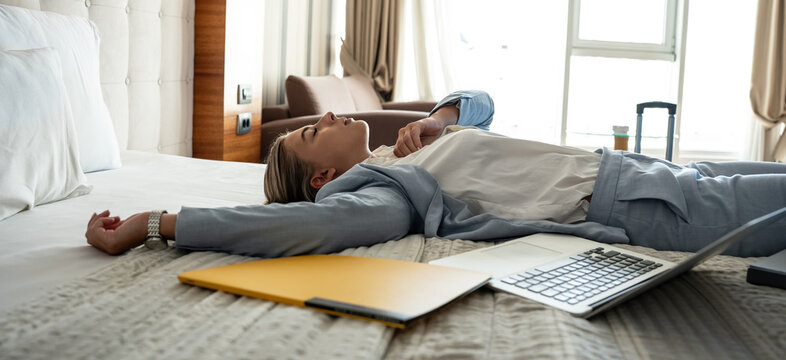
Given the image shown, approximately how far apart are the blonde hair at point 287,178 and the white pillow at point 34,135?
456mm

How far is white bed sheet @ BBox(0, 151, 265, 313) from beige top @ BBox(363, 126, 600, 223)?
54cm

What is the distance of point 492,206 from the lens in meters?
1.36

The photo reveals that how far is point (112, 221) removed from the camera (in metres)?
1.20

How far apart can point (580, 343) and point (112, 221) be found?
0.87m

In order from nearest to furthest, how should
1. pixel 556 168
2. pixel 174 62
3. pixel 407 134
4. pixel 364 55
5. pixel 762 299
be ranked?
1. pixel 762 299
2. pixel 556 168
3. pixel 407 134
4. pixel 174 62
5. pixel 364 55

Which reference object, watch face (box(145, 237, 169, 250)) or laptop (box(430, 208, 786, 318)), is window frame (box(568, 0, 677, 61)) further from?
watch face (box(145, 237, 169, 250))

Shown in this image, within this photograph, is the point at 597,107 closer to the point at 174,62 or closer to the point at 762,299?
the point at 174,62

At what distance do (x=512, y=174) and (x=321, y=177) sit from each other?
493mm

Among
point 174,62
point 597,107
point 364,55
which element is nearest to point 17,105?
point 174,62

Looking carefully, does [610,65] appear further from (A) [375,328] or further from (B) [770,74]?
(A) [375,328]

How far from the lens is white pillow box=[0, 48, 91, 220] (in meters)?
1.34

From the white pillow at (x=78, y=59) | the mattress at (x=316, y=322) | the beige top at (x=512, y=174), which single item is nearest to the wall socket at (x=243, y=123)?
the white pillow at (x=78, y=59)

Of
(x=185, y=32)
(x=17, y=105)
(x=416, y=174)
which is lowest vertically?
(x=416, y=174)

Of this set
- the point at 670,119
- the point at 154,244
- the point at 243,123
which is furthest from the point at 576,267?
the point at 670,119
